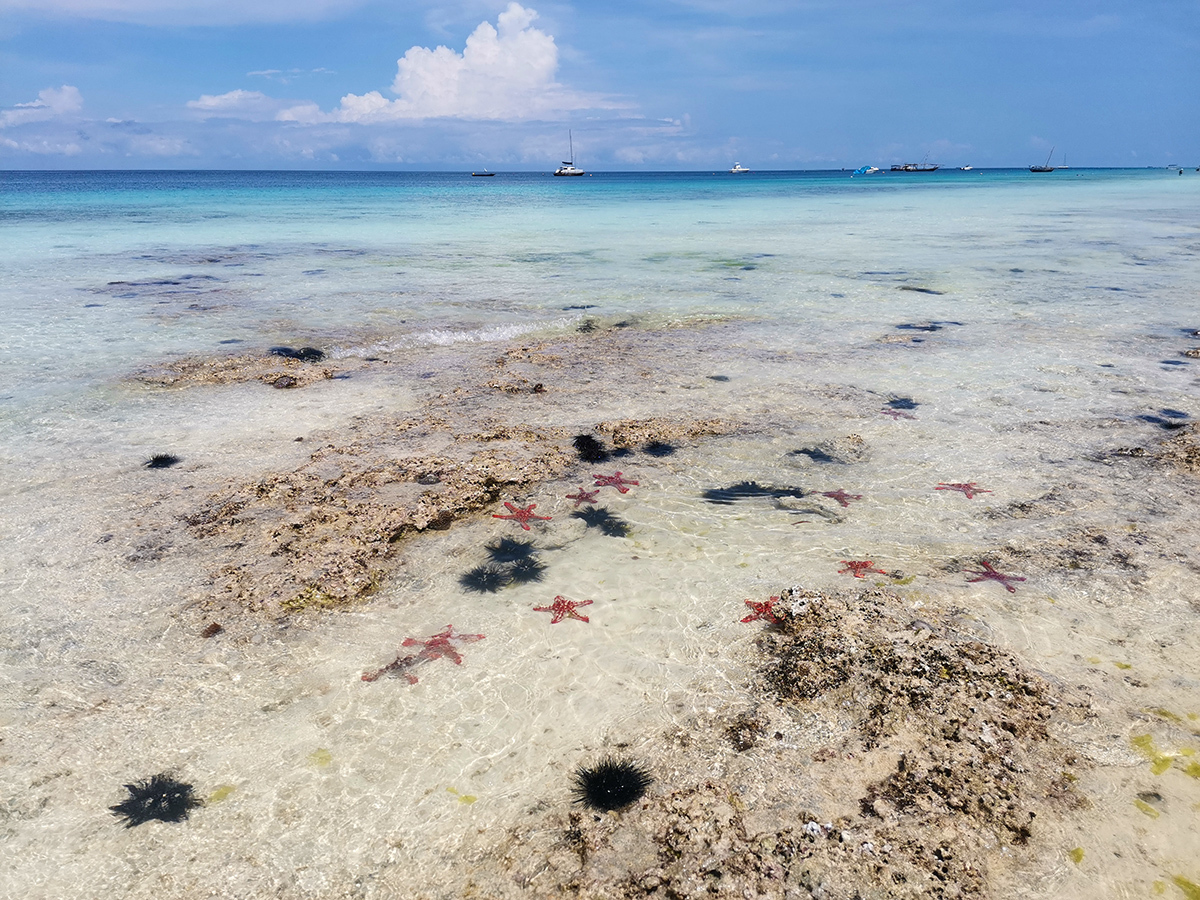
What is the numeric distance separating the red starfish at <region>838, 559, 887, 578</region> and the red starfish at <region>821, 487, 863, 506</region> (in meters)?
0.99

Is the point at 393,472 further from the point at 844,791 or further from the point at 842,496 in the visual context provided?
the point at 844,791

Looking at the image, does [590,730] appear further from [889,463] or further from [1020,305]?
[1020,305]

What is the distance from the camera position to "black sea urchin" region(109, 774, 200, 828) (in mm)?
3271

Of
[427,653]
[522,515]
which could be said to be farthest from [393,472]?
[427,653]

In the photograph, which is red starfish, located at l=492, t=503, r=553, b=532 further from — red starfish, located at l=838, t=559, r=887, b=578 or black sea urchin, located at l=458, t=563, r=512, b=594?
red starfish, located at l=838, t=559, r=887, b=578

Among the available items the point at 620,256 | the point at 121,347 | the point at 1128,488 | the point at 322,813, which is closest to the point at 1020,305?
the point at 1128,488

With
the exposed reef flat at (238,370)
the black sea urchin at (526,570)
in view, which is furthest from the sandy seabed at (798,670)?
the exposed reef flat at (238,370)

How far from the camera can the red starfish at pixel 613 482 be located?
20.6 feet

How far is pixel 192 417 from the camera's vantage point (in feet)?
26.7

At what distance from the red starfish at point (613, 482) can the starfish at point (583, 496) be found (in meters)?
0.14

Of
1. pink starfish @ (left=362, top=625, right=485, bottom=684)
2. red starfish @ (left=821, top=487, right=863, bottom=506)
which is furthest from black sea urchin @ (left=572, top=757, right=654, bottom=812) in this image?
red starfish @ (left=821, top=487, right=863, bottom=506)

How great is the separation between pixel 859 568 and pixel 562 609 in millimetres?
2212

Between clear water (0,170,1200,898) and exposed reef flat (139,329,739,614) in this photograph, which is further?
exposed reef flat (139,329,739,614)

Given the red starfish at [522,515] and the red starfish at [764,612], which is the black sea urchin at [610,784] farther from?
the red starfish at [522,515]
